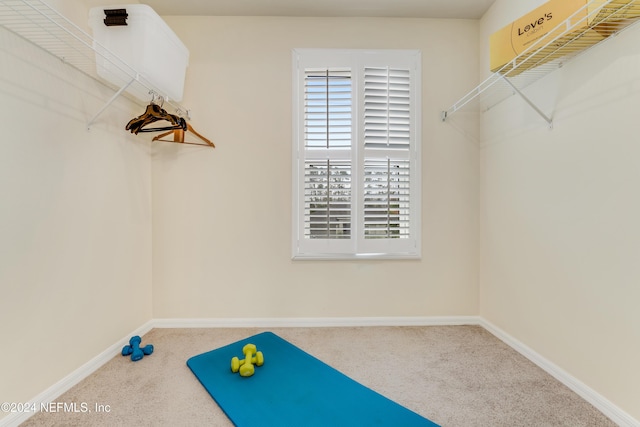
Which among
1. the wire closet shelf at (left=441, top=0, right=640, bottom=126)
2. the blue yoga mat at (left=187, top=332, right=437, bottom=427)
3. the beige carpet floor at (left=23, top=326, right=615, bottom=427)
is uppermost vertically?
the wire closet shelf at (left=441, top=0, right=640, bottom=126)

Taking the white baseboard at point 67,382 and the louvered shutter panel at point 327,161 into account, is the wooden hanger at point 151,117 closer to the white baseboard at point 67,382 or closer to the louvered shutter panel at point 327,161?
the louvered shutter panel at point 327,161

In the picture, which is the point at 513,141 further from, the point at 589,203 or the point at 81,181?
the point at 81,181

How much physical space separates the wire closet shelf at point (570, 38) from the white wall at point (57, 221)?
2.47 meters

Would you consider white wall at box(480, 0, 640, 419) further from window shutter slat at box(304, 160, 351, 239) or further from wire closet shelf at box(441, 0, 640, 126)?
window shutter slat at box(304, 160, 351, 239)

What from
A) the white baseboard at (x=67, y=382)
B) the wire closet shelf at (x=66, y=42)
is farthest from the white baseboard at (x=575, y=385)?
the wire closet shelf at (x=66, y=42)

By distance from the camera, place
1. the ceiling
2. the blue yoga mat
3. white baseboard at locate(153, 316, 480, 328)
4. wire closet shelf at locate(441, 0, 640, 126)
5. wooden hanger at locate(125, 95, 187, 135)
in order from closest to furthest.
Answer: wire closet shelf at locate(441, 0, 640, 126) → the blue yoga mat → wooden hanger at locate(125, 95, 187, 135) → the ceiling → white baseboard at locate(153, 316, 480, 328)

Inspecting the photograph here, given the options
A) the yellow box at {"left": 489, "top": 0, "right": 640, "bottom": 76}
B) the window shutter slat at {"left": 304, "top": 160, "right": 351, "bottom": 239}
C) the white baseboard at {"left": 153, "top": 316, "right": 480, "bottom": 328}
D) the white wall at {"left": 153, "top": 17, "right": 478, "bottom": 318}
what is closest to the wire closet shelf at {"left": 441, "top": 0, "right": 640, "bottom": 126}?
the yellow box at {"left": 489, "top": 0, "right": 640, "bottom": 76}

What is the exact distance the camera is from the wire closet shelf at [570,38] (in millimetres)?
1174

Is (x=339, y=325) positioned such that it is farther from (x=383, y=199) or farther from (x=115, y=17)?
(x=115, y=17)

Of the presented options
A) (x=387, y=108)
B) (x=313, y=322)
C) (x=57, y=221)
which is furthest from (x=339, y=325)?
(x=57, y=221)

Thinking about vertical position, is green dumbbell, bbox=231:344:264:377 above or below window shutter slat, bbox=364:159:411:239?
below

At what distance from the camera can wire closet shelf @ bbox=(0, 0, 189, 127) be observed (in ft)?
A: 4.00

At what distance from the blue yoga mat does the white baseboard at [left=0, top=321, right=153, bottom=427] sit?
549 millimetres

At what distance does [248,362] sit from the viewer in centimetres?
162
